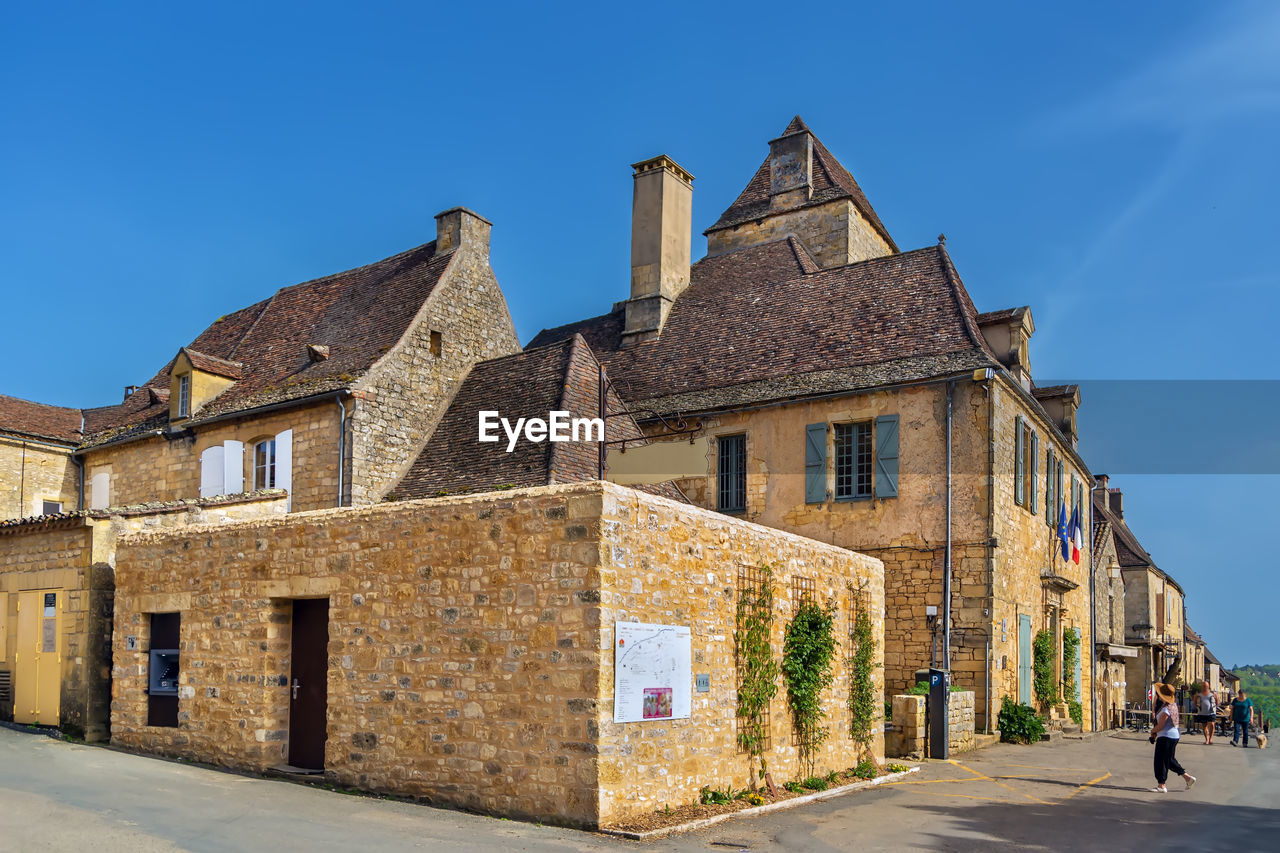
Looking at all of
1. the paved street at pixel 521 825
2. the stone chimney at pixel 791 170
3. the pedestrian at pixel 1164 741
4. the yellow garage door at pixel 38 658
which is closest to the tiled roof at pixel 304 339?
the yellow garage door at pixel 38 658

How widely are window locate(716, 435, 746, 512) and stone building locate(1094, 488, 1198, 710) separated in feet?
69.3

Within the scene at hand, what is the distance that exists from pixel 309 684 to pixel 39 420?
18.4m

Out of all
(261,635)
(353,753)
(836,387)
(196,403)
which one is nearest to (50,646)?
(261,635)

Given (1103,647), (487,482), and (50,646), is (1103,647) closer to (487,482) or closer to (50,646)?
(487,482)

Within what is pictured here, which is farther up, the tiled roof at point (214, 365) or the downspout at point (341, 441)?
the tiled roof at point (214, 365)

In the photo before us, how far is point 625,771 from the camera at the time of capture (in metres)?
9.32

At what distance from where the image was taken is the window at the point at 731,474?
68.4ft

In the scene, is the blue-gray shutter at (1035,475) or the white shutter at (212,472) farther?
the blue-gray shutter at (1035,475)

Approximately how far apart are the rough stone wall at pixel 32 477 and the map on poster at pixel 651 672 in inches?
768

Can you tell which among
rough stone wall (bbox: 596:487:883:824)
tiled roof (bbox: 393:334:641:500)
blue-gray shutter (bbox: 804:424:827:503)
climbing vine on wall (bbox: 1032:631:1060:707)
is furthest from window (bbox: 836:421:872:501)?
rough stone wall (bbox: 596:487:883:824)

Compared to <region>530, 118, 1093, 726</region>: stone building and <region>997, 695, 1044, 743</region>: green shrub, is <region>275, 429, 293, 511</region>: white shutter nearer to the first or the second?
<region>530, 118, 1093, 726</region>: stone building

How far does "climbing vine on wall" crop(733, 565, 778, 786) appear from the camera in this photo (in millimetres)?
11211

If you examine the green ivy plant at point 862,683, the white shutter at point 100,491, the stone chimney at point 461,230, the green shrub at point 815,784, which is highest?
the stone chimney at point 461,230

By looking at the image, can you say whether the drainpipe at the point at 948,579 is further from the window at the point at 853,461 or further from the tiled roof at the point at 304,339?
the tiled roof at the point at 304,339
